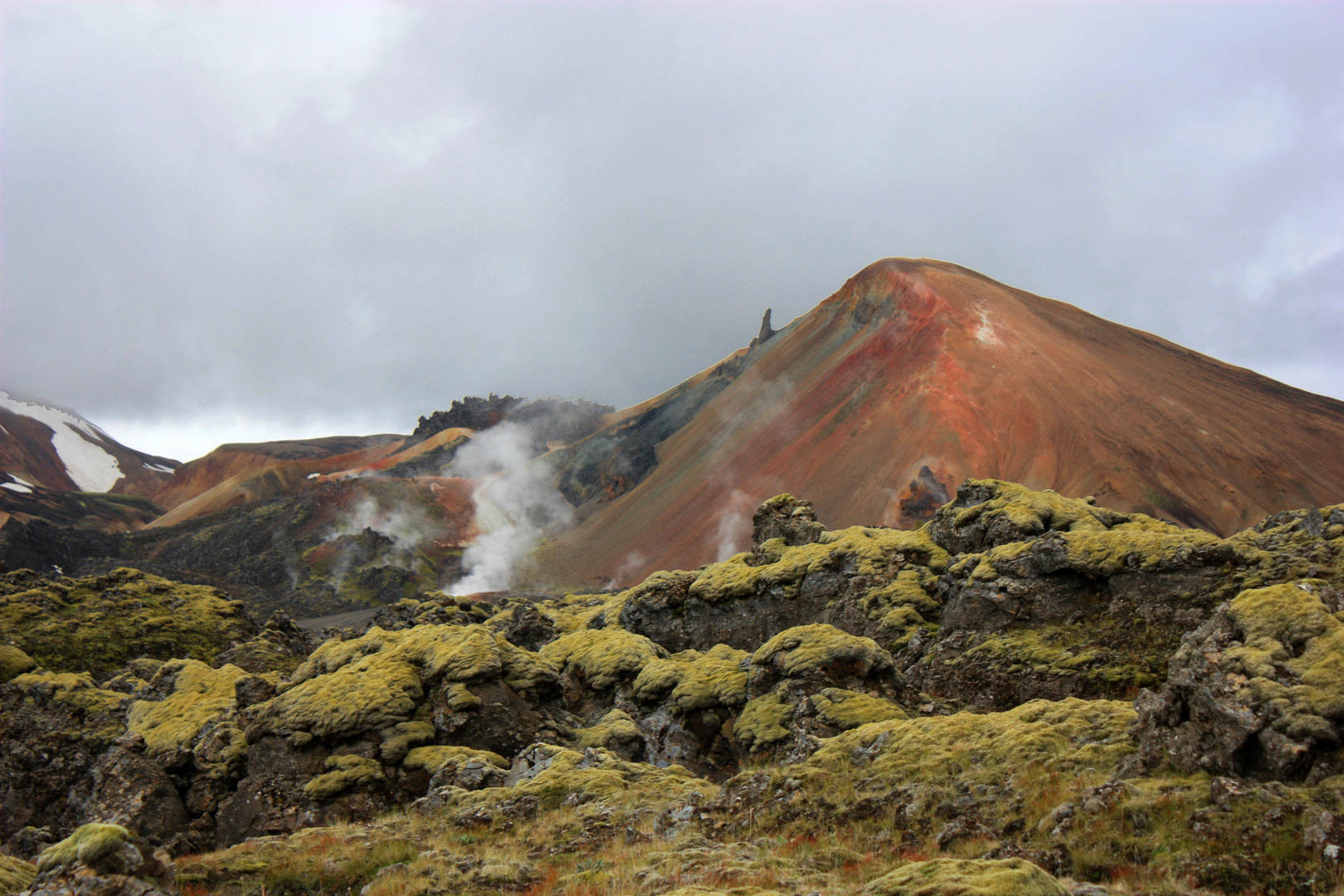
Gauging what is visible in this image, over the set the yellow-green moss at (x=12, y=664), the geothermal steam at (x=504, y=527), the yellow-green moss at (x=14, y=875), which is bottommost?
the yellow-green moss at (x=14, y=875)

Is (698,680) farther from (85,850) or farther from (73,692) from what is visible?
(73,692)

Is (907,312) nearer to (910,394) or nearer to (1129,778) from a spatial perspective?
(910,394)

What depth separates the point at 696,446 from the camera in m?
172

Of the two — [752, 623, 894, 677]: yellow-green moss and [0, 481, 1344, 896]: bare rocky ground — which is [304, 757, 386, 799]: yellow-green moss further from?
[752, 623, 894, 677]: yellow-green moss

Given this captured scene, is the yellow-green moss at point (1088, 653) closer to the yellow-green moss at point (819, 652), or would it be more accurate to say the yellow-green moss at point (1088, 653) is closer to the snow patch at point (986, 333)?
the yellow-green moss at point (819, 652)

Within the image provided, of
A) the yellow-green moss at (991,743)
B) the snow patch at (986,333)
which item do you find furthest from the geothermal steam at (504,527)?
the yellow-green moss at (991,743)

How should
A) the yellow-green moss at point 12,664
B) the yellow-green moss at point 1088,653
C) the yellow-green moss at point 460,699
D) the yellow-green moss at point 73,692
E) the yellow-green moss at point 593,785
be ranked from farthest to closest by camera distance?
the yellow-green moss at point 12,664 → the yellow-green moss at point 73,692 → the yellow-green moss at point 460,699 → the yellow-green moss at point 1088,653 → the yellow-green moss at point 593,785

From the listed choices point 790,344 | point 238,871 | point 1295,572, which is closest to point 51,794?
point 238,871

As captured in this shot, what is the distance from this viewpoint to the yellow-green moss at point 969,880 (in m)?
6.54

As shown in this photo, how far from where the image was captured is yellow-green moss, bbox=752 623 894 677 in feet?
66.4

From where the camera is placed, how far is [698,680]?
23.2m

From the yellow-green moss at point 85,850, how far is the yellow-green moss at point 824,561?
26472 millimetres

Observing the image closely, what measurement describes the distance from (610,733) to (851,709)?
701 cm

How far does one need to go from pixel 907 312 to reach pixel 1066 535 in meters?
137
